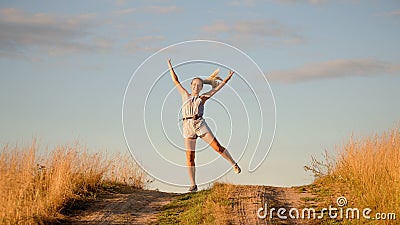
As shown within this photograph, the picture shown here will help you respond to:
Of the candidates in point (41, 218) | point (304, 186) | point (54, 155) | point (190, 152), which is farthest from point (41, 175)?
point (304, 186)

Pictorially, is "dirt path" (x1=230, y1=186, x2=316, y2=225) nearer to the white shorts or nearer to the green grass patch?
the green grass patch

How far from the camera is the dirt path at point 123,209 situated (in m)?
12.1

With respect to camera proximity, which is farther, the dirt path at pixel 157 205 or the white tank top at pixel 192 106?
the white tank top at pixel 192 106

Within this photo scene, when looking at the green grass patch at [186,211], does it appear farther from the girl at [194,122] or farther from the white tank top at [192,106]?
the white tank top at [192,106]

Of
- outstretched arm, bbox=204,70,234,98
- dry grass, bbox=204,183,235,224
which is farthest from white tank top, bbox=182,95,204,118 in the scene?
dry grass, bbox=204,183,235,224

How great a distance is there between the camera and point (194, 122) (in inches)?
576

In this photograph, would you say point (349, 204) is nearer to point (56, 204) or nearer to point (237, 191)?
point (237, 191)

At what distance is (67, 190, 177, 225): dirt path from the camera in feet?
39.6

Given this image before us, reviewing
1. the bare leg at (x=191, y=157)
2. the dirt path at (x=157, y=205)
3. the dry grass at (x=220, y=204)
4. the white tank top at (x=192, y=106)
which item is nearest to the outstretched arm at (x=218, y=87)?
the white tank top at (x=192, y=106)

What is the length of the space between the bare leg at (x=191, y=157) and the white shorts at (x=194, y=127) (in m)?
0.19

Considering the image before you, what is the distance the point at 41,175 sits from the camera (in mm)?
13422

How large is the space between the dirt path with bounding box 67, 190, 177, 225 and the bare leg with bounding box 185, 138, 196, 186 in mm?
651

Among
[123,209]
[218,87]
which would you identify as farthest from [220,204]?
[218,87]

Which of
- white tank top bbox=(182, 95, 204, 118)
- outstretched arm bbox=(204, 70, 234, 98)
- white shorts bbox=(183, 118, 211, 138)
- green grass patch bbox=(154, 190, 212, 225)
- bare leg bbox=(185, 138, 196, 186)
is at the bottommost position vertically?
green grass patch bbox=(154, 190, 212, 225)
